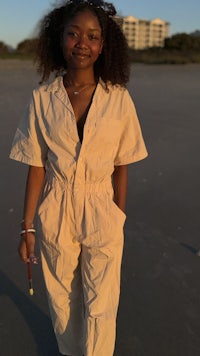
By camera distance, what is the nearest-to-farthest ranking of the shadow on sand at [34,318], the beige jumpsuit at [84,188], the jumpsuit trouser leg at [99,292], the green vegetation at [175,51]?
the beige jumpsuit at [84,188] → the jumpsuit trouser leg at [99,292] → the shadow on sand at [34,318] → the green vegetation at [175,51]

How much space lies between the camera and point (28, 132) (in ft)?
5.88

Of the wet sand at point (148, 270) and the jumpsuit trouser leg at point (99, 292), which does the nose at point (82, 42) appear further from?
the wet sand at point (148, 270)

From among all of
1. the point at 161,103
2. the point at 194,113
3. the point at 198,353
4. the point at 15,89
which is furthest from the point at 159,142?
the point at 15,89

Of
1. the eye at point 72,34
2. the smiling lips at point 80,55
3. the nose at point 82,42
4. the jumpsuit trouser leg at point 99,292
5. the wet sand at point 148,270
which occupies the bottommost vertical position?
the wet sand at point 148,270

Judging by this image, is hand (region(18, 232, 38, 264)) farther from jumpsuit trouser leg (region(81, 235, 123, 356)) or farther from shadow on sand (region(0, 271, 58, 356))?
shadow on sand (region(0, 271, 58, 356))

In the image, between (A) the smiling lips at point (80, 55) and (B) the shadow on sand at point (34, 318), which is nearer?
(A) the smiling lips at point (80, 55)

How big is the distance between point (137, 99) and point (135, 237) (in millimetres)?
7298

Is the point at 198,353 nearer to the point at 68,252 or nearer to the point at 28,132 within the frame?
the point at 68,252

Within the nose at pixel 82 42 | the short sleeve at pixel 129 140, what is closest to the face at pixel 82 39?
the nose at pixel 82 42

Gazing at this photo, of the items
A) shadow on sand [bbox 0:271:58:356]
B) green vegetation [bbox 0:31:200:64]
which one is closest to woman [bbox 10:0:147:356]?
shadow on sand [bbox 0:271:58:356]

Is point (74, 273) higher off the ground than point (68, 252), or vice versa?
point (68, 252)

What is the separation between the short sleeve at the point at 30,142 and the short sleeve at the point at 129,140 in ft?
1.06

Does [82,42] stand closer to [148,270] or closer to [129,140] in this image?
[129,140]

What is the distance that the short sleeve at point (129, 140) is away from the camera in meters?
1.80
